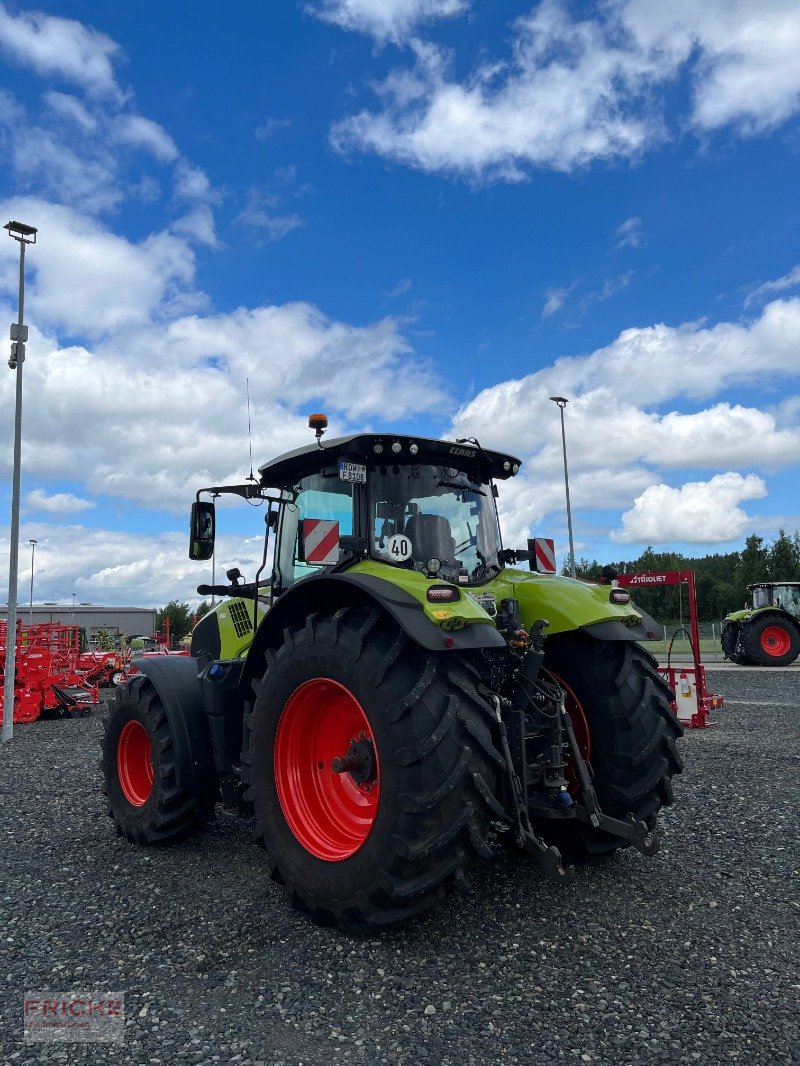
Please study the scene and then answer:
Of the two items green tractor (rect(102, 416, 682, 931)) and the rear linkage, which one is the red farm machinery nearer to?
green tractor (rect(102, 416, 682, 931))

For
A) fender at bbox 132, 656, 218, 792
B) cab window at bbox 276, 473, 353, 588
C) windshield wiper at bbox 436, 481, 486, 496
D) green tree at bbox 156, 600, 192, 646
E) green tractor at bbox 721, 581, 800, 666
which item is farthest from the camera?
green tree at bbox 156, 600, 192, 646

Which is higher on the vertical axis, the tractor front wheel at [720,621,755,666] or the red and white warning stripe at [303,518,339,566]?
the red and white warning stripe at [303,518,339,566]

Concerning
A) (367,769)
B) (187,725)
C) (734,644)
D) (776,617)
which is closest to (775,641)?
(776,617)

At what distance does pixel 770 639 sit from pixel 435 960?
20.2 metres

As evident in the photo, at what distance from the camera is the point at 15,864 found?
16.6ft

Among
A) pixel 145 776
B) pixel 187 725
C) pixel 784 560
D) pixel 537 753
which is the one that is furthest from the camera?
pixel 784 560

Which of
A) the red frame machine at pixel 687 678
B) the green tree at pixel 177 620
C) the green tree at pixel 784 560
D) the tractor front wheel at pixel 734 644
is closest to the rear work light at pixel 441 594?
the red frame machine at pixel 687 678

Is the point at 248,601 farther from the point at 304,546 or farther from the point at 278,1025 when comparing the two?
the point at 278,1025

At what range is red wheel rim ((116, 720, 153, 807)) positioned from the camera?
5625 millimetres

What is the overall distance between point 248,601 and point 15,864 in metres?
2.24

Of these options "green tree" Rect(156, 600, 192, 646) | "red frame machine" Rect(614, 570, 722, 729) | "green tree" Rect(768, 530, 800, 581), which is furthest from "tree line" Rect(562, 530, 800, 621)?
"green tree" Rect(156, 600, 192, 646)

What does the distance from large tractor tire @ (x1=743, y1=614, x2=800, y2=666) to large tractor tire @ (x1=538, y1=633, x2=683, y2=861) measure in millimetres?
18301

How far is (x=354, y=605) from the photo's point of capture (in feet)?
13.8

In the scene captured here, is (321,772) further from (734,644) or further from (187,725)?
(734,644)
